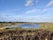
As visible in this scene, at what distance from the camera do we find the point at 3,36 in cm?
364

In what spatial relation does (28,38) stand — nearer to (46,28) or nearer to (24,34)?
(24,34)

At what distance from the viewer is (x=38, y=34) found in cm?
368

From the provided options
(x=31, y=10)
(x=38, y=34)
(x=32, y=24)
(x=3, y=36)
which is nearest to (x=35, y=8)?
(x=31, y=10)

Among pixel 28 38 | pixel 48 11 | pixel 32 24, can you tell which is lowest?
pixel 28 38

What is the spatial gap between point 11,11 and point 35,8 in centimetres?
56

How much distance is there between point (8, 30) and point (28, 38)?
484mm

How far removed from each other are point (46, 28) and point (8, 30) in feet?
2.85

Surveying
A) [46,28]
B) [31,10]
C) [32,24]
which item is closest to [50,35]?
[46,28]

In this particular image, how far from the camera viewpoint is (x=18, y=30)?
3734 millimetres

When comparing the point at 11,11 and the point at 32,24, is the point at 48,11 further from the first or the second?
the point at 11,11

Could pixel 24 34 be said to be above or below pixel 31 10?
below

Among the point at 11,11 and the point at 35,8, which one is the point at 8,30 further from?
the point at 35,8

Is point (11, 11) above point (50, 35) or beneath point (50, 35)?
above

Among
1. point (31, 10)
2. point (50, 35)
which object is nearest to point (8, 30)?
point (31, 10)
